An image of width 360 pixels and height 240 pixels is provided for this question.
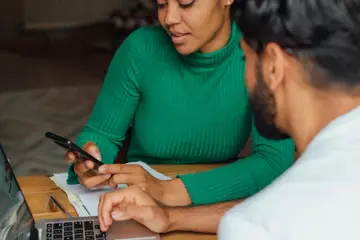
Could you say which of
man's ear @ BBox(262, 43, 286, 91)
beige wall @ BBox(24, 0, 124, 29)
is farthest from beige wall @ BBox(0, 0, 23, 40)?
man's ear @ BBox(262, 43, 286, 91)

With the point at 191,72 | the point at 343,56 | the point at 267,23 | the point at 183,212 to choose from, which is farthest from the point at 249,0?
the point at 191,72

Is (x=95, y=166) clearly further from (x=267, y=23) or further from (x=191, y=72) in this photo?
(x=267, y=23)

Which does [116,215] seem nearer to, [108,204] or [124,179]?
[108,204]

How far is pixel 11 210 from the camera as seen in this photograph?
1.13 m

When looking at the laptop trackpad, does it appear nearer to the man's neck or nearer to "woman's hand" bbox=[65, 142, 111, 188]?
"woman's hand" bbox=[65, 142, 111, 188]

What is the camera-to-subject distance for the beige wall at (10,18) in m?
4.13

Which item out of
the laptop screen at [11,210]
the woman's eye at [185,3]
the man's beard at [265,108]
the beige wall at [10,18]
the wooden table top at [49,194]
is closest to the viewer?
the man's beard at [265,108]

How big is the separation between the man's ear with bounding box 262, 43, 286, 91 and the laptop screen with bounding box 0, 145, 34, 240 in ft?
1.61

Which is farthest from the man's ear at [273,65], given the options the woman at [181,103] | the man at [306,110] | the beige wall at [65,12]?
the beige wall at [65,12]

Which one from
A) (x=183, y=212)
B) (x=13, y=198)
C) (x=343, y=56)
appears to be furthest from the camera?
(x=183, y=212)

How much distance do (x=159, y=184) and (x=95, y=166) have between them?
0.14 meters

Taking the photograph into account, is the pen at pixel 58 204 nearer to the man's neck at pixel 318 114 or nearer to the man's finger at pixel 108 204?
the man's finger at pixel 108 204

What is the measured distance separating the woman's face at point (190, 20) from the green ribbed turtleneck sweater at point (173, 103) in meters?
0.07

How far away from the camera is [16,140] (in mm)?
3494
